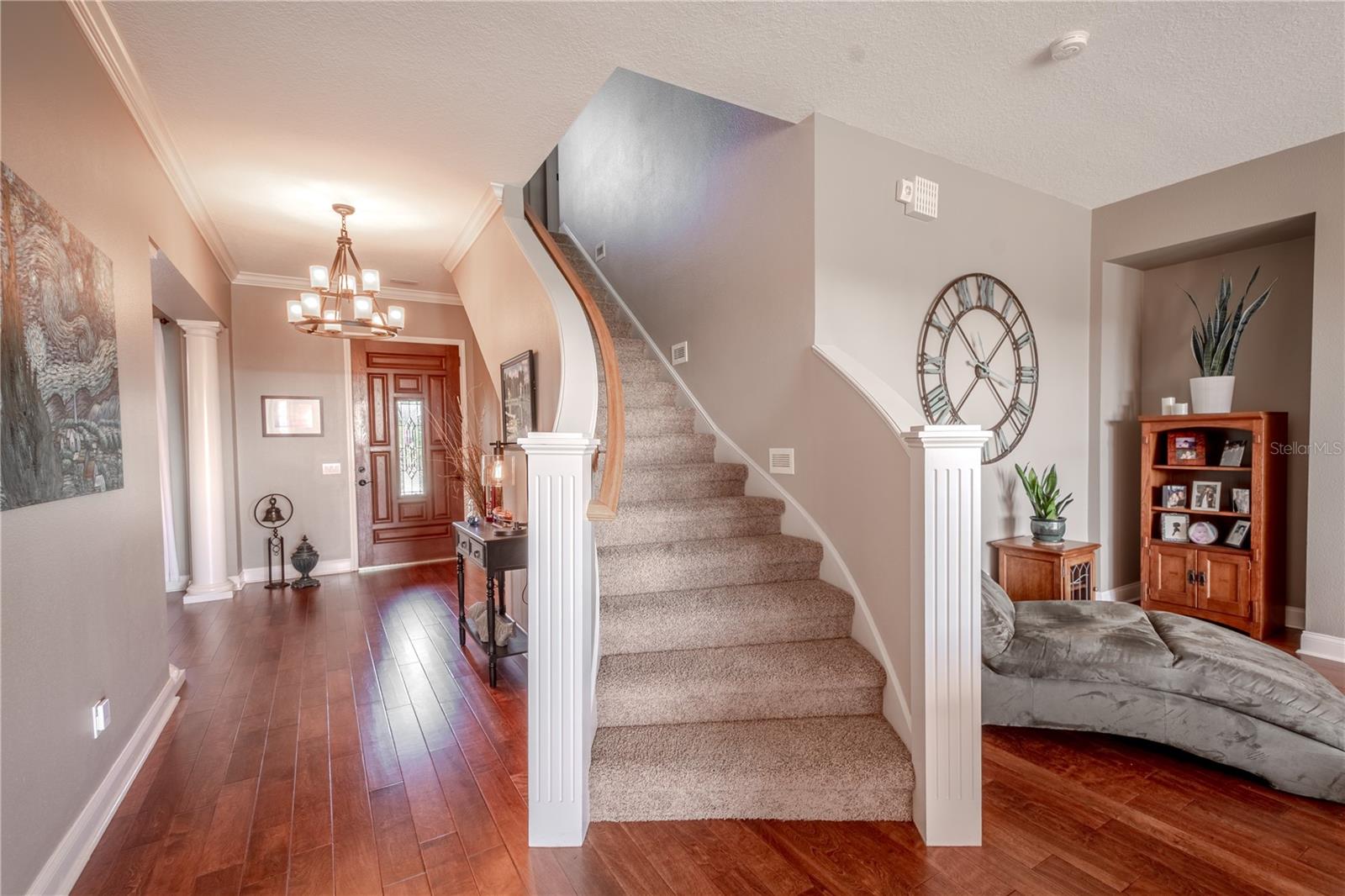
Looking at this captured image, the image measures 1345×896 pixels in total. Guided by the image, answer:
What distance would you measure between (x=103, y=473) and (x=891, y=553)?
2961 millimetres

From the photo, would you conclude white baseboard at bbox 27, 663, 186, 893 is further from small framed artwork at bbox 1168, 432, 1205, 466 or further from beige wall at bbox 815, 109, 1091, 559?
small framed artwork at bbox 1168, 432, 1205, 466

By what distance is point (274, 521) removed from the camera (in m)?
5.75

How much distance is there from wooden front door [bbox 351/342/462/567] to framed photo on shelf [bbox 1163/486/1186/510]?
592 cm

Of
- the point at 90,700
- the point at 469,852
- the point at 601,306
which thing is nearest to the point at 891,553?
the point at 469,852

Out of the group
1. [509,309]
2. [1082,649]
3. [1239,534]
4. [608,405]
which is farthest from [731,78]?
[1239,534]

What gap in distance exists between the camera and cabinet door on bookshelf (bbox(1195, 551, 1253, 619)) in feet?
12.2

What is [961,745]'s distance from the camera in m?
2.01

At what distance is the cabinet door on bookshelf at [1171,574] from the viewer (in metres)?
3.95

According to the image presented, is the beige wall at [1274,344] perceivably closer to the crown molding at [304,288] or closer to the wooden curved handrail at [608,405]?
the wooden curved handrail at [608,405]

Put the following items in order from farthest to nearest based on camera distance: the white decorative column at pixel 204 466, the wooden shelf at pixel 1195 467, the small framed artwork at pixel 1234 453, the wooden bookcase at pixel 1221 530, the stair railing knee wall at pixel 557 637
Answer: the white decorative column at pixel 204 466
the small framed artwork at pixel 1234 453
the wooden shelf at pixel 1195 467
the wooden bookcase at pixel 1221 530
the stair railing knee wall at pixel 557 637

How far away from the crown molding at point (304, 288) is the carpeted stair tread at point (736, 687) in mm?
4182

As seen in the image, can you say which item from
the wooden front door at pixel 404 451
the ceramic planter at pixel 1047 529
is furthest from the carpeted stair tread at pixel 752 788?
the wooden front door at pixel 404 451

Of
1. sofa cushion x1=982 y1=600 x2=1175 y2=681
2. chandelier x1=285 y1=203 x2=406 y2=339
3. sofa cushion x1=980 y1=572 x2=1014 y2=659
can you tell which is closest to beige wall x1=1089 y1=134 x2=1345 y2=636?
sofa cushion x1=982 y1=600 x2=1175 y2=681

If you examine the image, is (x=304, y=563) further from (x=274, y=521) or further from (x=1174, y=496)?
(x=1174, y=496)
